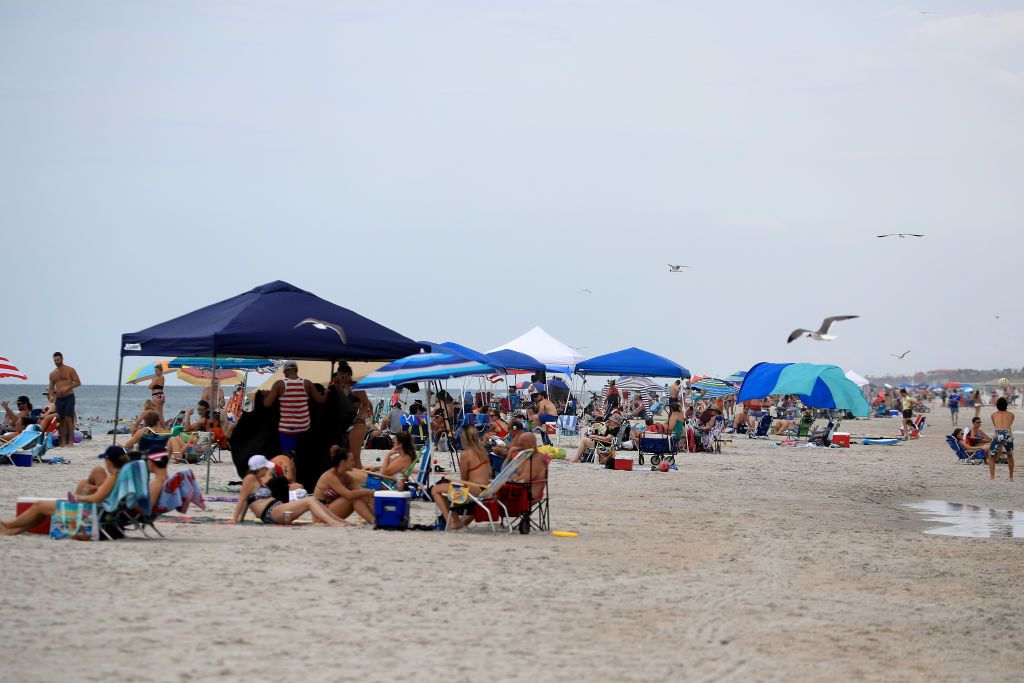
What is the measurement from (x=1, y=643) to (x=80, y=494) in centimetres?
343

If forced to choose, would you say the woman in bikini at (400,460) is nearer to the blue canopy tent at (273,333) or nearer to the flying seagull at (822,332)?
the blue canopy tent at (273,333)

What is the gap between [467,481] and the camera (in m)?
10.2

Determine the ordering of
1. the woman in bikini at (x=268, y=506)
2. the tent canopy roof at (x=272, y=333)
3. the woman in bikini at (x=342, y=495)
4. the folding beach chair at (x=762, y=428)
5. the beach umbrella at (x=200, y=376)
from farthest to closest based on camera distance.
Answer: the folding beach chair at (x=762, y=428)
the beach umbrella at (x=200, y=376)
the tent canopy roof at (x=272, y=333)
the woman in bikini at (x=342, y=495)
the woman in bikini at (x=268, y=506)

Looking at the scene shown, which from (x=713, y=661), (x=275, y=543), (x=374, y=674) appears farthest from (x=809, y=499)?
(x=374, y=674)

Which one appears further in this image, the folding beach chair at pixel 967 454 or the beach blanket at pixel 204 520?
the folding beach chair at pixel 967 454

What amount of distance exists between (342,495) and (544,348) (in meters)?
16.5

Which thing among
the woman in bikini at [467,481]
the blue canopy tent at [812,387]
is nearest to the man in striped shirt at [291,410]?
the woman in bikini at [467,481]

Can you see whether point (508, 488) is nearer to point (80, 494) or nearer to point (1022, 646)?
point (80, 494)

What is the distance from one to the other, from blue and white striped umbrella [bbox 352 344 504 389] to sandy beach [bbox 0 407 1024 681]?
10.4 feet

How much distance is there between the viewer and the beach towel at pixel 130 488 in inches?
330

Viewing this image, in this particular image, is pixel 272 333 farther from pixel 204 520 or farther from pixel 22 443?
pixel 22 443

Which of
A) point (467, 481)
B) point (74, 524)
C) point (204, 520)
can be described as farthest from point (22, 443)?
point (467, 481)

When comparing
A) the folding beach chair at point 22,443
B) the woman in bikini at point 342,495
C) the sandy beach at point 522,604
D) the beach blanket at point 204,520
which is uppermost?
the folding beach chair at point 22,443

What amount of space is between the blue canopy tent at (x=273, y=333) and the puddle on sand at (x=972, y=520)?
5858 millimetres
